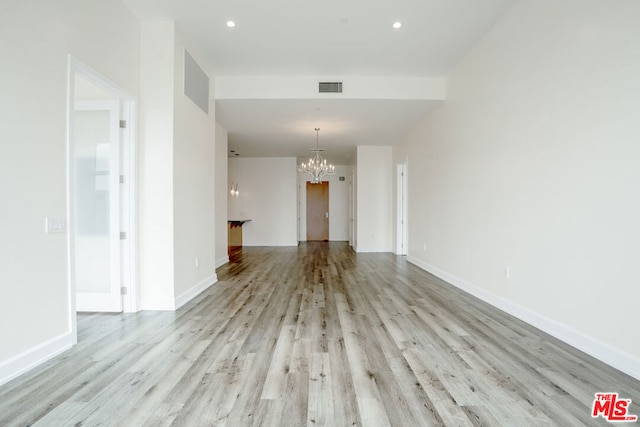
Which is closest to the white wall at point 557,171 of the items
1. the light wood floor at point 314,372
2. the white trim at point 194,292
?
the light wood floor at point 314,372

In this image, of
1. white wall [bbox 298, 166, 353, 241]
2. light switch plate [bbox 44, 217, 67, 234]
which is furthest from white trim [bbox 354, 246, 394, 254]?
light switch plate [bbox 44, 217, 67, 234]

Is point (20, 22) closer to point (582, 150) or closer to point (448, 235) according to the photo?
point (582, 150)

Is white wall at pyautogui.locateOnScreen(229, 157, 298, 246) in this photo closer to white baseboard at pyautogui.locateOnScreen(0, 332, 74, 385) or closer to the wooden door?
the wooden door

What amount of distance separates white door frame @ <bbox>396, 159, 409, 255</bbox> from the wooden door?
15.1 ft

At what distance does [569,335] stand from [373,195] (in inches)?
253

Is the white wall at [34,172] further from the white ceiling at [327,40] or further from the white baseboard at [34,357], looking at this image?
the white ceiling at [327,40]

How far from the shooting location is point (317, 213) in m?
12.6

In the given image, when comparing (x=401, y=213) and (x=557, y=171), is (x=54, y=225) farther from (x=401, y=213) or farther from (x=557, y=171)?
(x=401, y=213)

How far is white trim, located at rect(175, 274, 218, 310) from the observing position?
3.78m

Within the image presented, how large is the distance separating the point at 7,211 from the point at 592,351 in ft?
14.4

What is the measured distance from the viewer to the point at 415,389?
1985 millimetres

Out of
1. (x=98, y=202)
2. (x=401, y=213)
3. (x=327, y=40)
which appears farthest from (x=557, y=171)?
(x=401, y=213)

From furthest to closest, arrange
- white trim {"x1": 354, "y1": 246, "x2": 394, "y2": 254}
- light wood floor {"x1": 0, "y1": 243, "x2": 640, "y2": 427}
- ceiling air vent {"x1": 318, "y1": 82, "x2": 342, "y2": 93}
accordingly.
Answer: white trim {"x1": 354, "y1": 246, "x2": 394, "y2": 254} → ceiling air vent {"x1": 318, "y1": 82, "x2": 342, "y2": 93} → light wood floor {"x1": 0, "y1": 243, "x2": 640, "y2": 427}

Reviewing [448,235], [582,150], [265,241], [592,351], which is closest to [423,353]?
[592,351]
